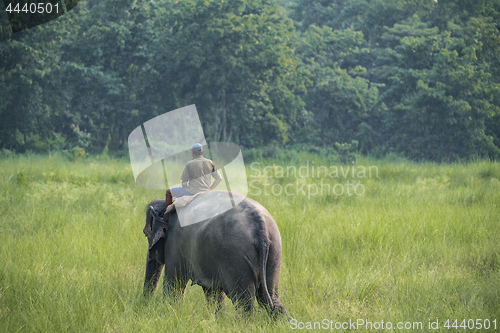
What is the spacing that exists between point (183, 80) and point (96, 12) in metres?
5.88

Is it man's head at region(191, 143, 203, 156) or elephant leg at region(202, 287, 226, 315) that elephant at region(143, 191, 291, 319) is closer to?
elephant leg at region(202, 287, 226, 315)

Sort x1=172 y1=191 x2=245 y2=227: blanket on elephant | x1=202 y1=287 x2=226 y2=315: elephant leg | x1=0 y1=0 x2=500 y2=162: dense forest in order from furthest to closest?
x1=0 y1=0 x2=500 y2=162: dense forest, x1=202 y1=287 x2=226 y2=315: elephant leg, x1=172 y1=191 x2=245 y2=227: blanket on elephant

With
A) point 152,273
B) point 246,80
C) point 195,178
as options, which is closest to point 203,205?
point 195,178

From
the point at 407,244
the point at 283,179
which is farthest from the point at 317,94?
the point at 407,244

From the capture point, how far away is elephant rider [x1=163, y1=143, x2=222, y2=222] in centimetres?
440

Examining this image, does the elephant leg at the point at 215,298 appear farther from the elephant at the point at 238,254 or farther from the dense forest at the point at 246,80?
the dense forest at the point at 246,80

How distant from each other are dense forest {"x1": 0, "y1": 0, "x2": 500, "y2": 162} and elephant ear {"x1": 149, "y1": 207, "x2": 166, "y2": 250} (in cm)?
1631

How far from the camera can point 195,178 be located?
445cm

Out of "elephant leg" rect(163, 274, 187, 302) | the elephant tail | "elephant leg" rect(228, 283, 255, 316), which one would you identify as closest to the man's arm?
"elephant leg" rect(163, 274, 187, 302)

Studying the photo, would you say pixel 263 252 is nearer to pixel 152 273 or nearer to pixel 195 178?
pixel 195 178

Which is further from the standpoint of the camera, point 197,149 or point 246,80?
point 246,80

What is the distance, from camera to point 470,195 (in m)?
9.61

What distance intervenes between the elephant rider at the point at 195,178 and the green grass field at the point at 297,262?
93 centimetres

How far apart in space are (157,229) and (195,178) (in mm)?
566
